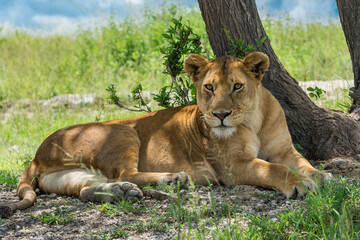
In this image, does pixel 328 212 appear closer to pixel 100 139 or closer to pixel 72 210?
pixel 72 210

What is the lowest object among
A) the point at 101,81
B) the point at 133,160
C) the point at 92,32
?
the point at 133,160

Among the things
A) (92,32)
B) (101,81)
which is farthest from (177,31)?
(92,32)

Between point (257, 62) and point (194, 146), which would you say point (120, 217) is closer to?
point (194, 146)

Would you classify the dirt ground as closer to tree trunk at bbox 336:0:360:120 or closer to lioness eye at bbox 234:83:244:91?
lioness eye at bbox 234:83:244:91

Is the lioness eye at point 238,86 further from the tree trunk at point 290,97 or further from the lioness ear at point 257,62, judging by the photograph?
the tree trunk at point 290,97

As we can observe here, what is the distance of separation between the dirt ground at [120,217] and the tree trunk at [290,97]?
1093 millimetres

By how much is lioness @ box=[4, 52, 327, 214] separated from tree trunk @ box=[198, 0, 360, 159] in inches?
30.6

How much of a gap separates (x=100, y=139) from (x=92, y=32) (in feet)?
32.2

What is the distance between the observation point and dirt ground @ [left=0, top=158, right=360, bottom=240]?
294 cm

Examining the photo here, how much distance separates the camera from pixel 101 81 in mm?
9859

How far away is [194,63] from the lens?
13.6 feet

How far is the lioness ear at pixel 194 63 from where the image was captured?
411 centimetres

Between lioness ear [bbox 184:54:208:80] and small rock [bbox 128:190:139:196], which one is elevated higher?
lioness ear [bbox 184:54:208:80]

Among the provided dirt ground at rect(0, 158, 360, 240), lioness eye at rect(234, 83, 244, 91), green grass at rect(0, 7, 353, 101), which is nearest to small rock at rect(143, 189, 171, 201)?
dirt ground at rect(0, 158, 360, 240)
